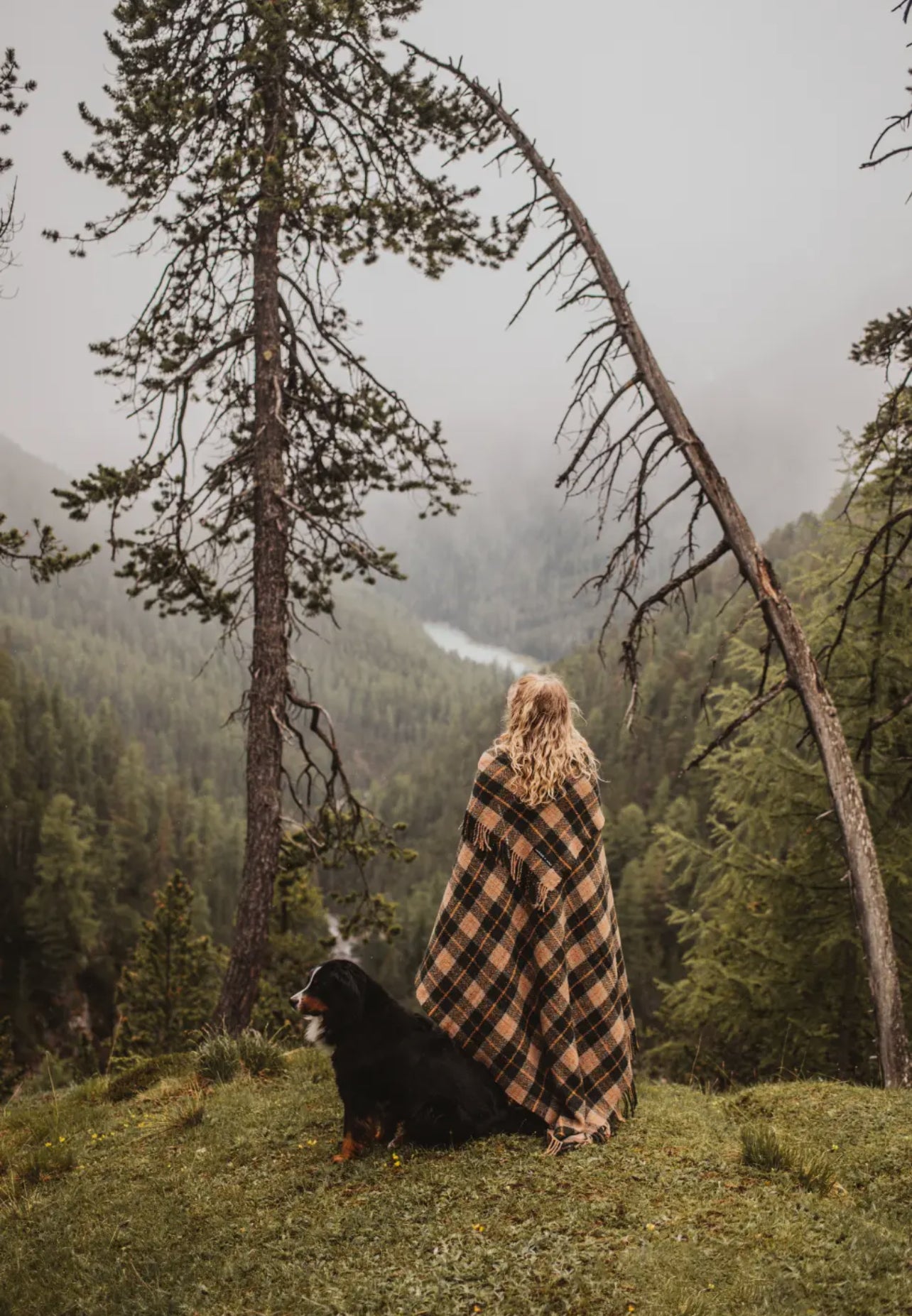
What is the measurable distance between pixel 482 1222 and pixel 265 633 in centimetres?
587

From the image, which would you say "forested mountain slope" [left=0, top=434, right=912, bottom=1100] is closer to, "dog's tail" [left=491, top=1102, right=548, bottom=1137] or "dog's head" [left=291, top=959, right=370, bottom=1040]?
"dog's tail" [left=491, top=1102, right=548, bottom=1137]

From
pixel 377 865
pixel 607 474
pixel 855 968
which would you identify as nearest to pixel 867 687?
pixel 855 968

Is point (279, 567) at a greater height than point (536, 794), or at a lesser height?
greater

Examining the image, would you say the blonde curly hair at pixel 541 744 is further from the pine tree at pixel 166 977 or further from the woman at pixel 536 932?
the pine tree at pixel 166 977

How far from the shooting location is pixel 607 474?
7156 mm

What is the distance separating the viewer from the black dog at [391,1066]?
435 cm

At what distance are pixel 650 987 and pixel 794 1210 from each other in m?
61.5

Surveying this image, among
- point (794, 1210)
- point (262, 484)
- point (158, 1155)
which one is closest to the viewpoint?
point (794, 1210)

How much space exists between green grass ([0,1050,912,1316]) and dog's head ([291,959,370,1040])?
2.49 ft

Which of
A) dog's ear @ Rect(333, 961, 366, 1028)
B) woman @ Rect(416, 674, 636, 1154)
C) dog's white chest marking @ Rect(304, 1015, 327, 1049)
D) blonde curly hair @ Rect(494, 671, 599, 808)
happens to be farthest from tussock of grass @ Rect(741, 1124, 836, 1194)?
dog's white chest marking @ Rect(304, 1015, 327, 1049)

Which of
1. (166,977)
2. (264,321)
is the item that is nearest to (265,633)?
(264,321)

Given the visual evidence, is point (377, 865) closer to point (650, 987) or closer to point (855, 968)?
point (650, 987)

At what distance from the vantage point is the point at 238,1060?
257 inches

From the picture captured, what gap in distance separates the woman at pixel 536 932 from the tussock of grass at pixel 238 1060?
2.61m
